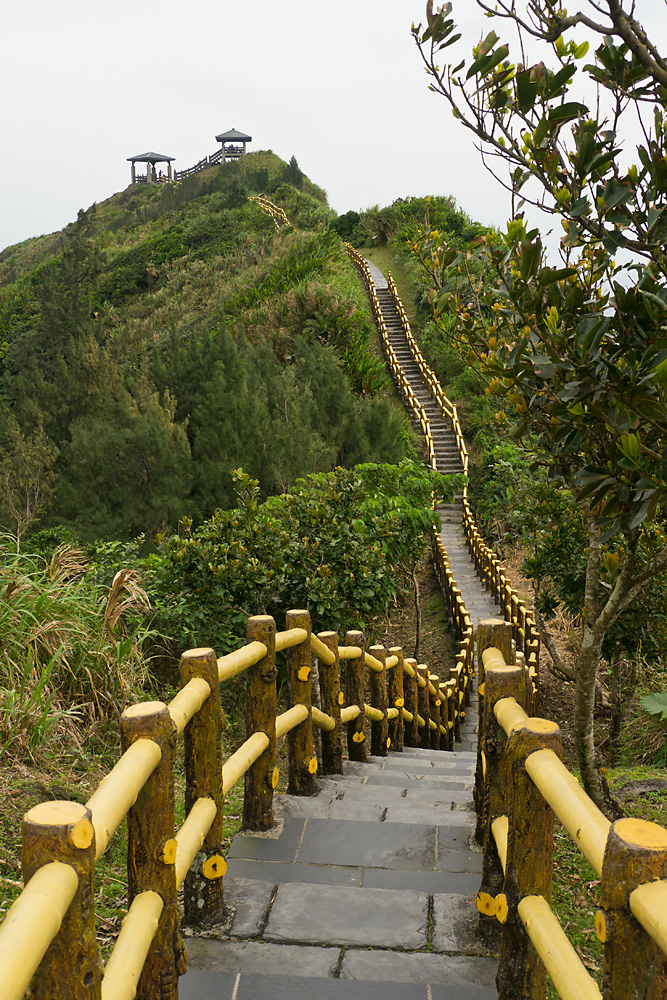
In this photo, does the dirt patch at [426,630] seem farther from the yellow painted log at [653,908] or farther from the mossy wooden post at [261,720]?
the yellow painted log at [653,908]

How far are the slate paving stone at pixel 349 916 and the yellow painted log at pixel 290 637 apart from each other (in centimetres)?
101

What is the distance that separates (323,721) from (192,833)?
2.02 metres

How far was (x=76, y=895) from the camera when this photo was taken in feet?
4.80

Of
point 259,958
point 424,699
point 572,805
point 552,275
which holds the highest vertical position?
point 552,275

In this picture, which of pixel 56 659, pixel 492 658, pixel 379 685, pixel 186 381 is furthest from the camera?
pixel 186 381

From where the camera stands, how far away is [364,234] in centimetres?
4009

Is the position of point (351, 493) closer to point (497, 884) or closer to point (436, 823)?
Answer: point (436, 823)

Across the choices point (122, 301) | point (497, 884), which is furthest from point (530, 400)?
point (122, 301)

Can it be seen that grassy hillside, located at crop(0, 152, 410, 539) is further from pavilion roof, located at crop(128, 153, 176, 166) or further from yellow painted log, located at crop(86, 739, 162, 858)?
pavilion roof, located at crop(128, 153, 176, 166)

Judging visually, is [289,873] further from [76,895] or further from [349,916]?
[76,895]

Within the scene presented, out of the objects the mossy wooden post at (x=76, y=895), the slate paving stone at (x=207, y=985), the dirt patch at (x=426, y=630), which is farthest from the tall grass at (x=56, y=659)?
the dirt patch at (x=426, y=630)

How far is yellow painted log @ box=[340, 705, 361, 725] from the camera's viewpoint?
16.5ft

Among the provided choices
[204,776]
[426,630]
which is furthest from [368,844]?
[426,630]

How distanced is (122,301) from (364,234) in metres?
12.3
